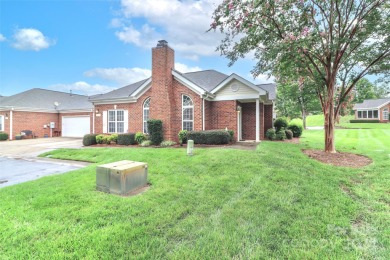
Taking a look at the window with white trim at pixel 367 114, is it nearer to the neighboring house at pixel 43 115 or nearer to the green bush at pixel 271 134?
the green bush at pixel 271 134

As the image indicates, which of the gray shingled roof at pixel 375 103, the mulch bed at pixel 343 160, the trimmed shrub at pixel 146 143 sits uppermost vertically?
the gray shingled roof at pixel 375 103

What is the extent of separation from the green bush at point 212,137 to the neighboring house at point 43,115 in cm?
1524

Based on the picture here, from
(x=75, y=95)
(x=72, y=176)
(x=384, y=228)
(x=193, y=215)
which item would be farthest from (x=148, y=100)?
(x=75, y=95)

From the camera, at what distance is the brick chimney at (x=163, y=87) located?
43.0ft

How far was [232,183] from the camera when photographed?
528 centimetres

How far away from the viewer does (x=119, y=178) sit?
4582mm

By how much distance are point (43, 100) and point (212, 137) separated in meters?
23.3

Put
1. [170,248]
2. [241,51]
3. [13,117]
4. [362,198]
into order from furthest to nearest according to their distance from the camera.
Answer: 1. [13,117]
2. [241,51]
3. [362,198]
4. [170,248]

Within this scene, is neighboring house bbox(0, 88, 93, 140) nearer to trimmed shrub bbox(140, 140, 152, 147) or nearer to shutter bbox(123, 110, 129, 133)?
shutter bbox(123, 110, 129, 133)

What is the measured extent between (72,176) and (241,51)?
30.0 ft

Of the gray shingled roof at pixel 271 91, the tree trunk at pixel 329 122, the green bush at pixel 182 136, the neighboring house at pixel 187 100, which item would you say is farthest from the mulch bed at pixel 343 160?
the green bush at pixel 182 136

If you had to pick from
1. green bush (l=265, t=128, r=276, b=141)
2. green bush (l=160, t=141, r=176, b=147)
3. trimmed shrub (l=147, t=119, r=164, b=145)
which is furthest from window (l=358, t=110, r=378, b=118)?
trimmed shrub (l=147, t=119, r=164, b=145)

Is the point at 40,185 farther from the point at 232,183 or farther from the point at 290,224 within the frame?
the point at 290,224

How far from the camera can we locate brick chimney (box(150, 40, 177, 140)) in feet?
43.0
